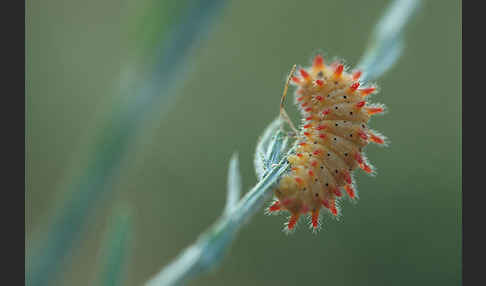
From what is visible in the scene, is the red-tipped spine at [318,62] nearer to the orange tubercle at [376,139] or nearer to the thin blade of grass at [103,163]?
the orange tubercle at [376,139]

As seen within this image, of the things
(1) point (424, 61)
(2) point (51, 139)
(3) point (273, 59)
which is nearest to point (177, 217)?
(2) point (51, 139)

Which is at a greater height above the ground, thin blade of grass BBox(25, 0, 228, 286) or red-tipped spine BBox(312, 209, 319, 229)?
thin blade of grass BBox(25, 0, 228, 286)

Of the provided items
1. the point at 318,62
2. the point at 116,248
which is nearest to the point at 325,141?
the point at 318,62

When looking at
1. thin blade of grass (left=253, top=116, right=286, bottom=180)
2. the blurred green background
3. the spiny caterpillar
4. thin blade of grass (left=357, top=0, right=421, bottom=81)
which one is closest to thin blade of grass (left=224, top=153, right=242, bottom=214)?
thin blade of grass (left=253, top=116, right=286, bottom=180)

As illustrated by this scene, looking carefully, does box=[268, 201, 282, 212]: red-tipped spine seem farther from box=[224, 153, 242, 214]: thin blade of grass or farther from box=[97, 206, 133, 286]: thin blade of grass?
box=[97, 206, 133, 286]: thin blade of grass

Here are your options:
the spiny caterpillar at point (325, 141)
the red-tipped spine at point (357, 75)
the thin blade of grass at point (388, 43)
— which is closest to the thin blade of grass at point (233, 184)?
the spiny caterpillar at point (325, 141)

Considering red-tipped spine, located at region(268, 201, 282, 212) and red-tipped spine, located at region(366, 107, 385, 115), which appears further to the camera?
red-tipped spine, located at region(366, 107, 385, 115)

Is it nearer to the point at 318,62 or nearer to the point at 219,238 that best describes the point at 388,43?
the point at 318,62
